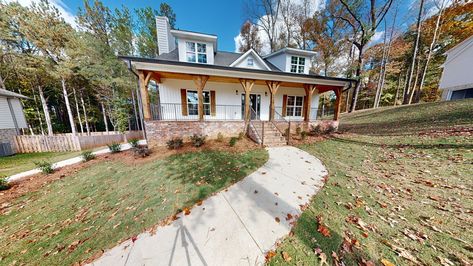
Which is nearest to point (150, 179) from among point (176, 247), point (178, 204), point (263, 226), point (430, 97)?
point (178, 204)

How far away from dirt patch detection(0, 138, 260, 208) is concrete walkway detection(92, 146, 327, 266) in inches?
134

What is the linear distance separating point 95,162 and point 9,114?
12296mm

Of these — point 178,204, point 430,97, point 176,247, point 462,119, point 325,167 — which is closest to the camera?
point 176,247

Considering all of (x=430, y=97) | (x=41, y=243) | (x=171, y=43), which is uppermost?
(x=171, y=43)

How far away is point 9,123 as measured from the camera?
11.7 meters

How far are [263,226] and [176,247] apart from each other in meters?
1.42

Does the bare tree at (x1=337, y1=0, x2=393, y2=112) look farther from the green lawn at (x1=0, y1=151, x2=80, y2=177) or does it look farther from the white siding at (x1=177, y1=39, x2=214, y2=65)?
the green lawn at (x1=0, y1=151, x2=80, y2=177)

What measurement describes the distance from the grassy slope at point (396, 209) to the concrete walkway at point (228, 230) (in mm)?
295

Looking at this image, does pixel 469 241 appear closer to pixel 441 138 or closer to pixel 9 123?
pixel 441 138

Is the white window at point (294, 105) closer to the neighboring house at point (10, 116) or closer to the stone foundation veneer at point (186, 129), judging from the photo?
the stone foundation veneer at point (186, 129)

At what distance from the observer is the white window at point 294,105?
1278 centimetres

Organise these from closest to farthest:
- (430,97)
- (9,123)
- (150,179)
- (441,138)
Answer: (150,179) < (441,138) < (9,123) < (430,97)

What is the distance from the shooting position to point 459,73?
43.9 ft

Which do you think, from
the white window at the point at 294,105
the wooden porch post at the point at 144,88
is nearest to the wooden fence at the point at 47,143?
the wooden porch post at the point at 144,88
